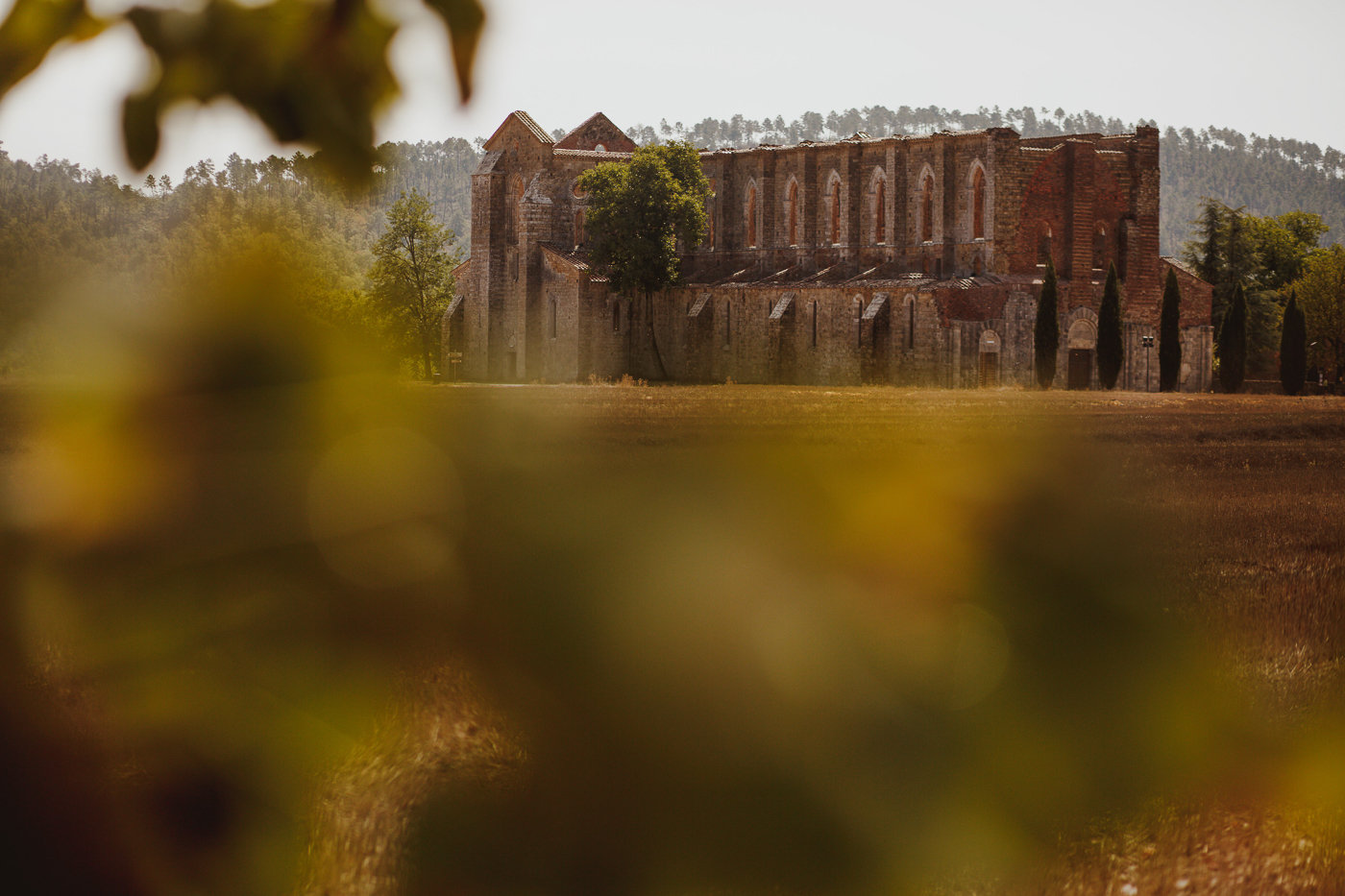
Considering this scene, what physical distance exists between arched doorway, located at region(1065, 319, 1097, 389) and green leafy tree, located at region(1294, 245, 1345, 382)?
15.6 meters

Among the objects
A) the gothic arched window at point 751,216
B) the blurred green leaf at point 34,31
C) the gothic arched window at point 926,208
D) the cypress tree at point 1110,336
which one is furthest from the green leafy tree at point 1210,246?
the blurred green leaf at point 34,31

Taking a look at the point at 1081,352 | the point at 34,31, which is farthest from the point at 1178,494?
the point at 1081,352

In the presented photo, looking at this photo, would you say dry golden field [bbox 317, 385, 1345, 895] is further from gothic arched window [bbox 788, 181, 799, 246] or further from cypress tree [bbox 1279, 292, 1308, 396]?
gothic arched window [bbox 788, 181, 799, 246]

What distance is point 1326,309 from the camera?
208 feet

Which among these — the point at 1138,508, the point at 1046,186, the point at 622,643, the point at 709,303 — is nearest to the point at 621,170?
the point at 709,303

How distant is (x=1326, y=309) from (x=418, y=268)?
135ft

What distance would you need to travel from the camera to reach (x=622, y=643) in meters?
8.53

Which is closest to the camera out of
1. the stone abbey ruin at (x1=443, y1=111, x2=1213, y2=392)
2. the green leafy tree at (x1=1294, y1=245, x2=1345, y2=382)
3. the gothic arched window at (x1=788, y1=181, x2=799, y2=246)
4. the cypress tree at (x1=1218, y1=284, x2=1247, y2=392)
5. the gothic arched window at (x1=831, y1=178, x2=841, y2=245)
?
the stone abbey ruin at (x1=443, y1=111, x2=1213, y2=392)

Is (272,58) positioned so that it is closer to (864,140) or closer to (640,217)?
(640,217)

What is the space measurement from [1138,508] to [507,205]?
50.2 metres

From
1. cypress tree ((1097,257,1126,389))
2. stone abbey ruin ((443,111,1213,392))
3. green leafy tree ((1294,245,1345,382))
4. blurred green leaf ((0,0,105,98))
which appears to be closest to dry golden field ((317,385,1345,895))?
blurred green leaf ((0,0,105,98))

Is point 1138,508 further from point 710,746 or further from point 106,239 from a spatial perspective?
point 106,239

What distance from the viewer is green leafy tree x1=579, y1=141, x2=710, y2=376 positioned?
182 ft

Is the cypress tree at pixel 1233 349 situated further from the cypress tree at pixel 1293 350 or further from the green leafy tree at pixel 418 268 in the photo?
the green leafy tree at pixel 418 268
